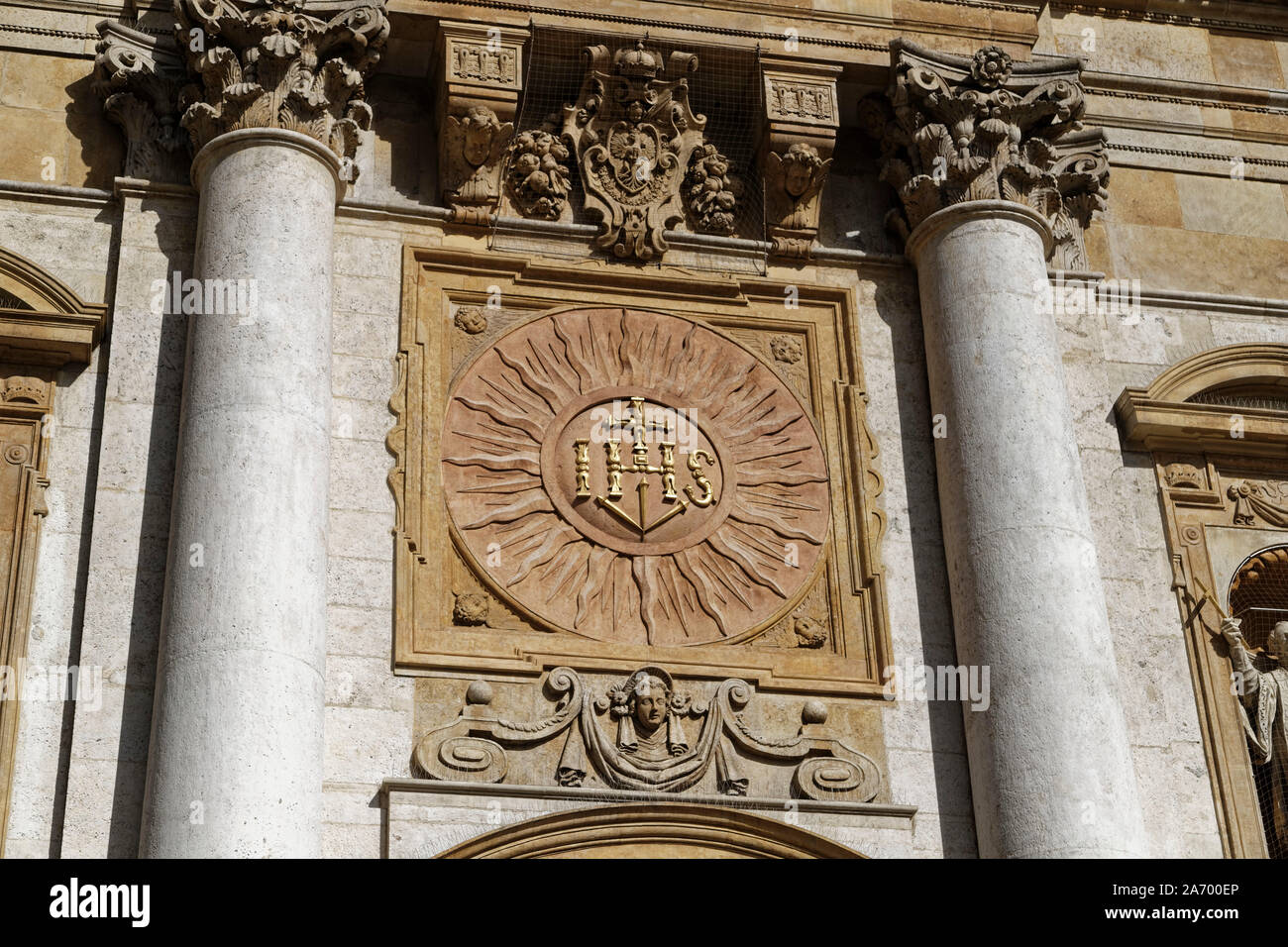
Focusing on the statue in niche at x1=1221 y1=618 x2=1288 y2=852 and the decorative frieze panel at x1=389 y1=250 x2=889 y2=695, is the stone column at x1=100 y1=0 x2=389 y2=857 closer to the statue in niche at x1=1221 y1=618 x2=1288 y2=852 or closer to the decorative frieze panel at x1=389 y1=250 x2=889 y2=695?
the decorative frieze panel at x1=389 y1=250 x2=889 y2=695

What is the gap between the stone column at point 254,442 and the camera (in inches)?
397

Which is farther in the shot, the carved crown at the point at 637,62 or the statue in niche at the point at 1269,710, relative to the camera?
the carved crown at the point at 637,62

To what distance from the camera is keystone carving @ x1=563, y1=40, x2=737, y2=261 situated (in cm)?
1309

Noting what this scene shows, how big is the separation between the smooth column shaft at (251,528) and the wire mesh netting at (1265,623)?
17.5ft

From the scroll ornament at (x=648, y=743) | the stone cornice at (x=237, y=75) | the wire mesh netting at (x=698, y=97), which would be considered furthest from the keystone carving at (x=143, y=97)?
the scroll ornament at (x=648, y=743)

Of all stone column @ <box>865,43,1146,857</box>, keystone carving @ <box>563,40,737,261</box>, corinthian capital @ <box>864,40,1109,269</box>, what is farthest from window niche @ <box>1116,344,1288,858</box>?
keystone carving @ <box>563,40,737,261</box>

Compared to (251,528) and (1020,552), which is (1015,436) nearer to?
(1020,552)

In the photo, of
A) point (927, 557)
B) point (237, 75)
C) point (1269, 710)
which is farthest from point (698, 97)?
point (1269, 710)

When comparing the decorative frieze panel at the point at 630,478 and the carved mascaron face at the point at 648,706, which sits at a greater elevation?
the decorative frieze panel at the point at 630,478

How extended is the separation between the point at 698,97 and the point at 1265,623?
467 cm

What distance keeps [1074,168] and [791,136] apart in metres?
1.84

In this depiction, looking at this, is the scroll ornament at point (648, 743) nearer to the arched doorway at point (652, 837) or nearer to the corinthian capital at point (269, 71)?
the arched doorway at point (652, 837)

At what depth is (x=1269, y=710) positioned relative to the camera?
12297 millimetres

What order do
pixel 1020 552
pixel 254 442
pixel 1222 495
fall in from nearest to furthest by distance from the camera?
pixel 254 442 → pixel 1020 552 → pixel 1222 495
